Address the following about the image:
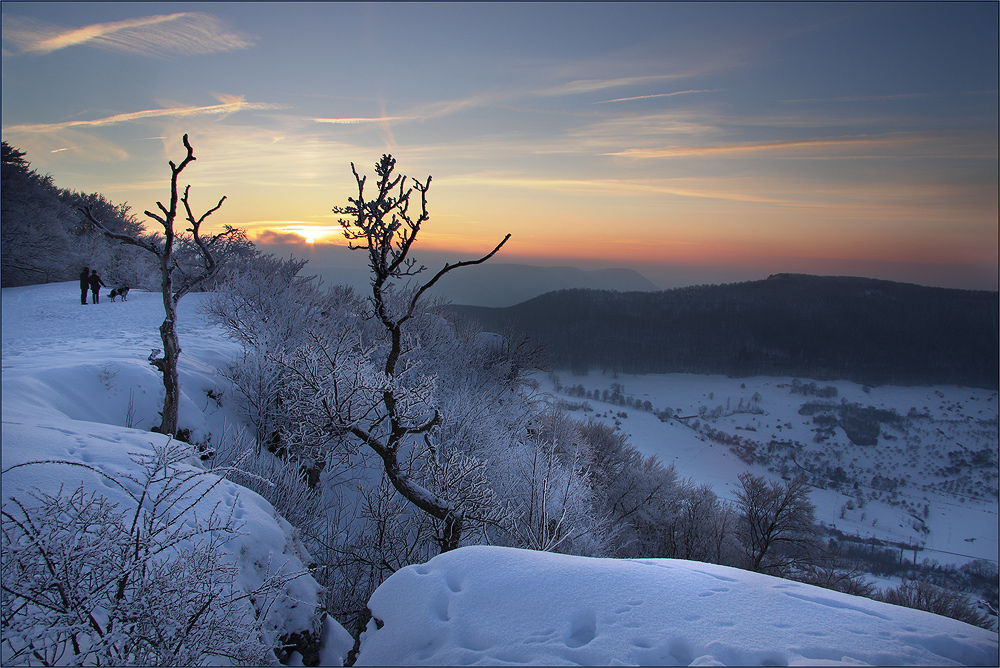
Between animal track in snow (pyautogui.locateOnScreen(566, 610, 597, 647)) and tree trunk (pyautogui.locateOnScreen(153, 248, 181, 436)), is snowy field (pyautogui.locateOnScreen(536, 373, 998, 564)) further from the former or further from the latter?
animal track in snow (pyautogui.locateOnScreen(566, 610, 597, 647))

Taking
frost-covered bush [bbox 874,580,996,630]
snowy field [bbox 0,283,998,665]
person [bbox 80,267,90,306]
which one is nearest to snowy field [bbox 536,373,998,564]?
frost-covered bush [bbox 874,580,996,630]

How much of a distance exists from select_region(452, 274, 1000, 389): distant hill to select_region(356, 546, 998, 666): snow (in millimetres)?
60875

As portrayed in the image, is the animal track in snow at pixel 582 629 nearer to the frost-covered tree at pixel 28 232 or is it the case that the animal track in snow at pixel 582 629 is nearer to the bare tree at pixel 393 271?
the bare tree at pixel 393 271

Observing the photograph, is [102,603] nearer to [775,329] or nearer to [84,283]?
[84,283]

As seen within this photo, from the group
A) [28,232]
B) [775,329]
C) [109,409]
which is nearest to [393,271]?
[109,409]

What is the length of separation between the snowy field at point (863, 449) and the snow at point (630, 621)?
3609cm

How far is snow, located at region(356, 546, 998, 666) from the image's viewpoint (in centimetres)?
280

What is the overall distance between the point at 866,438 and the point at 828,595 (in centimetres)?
6814

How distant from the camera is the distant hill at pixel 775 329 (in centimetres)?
6619

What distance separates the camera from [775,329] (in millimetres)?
76500

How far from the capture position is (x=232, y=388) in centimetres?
1406

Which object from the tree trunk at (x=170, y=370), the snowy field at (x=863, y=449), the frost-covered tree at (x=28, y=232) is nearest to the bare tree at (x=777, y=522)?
the snowy field at (x=863, y=449)

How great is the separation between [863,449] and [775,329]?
27.2 m

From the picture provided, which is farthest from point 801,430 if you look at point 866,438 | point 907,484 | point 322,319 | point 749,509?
point 322,319
